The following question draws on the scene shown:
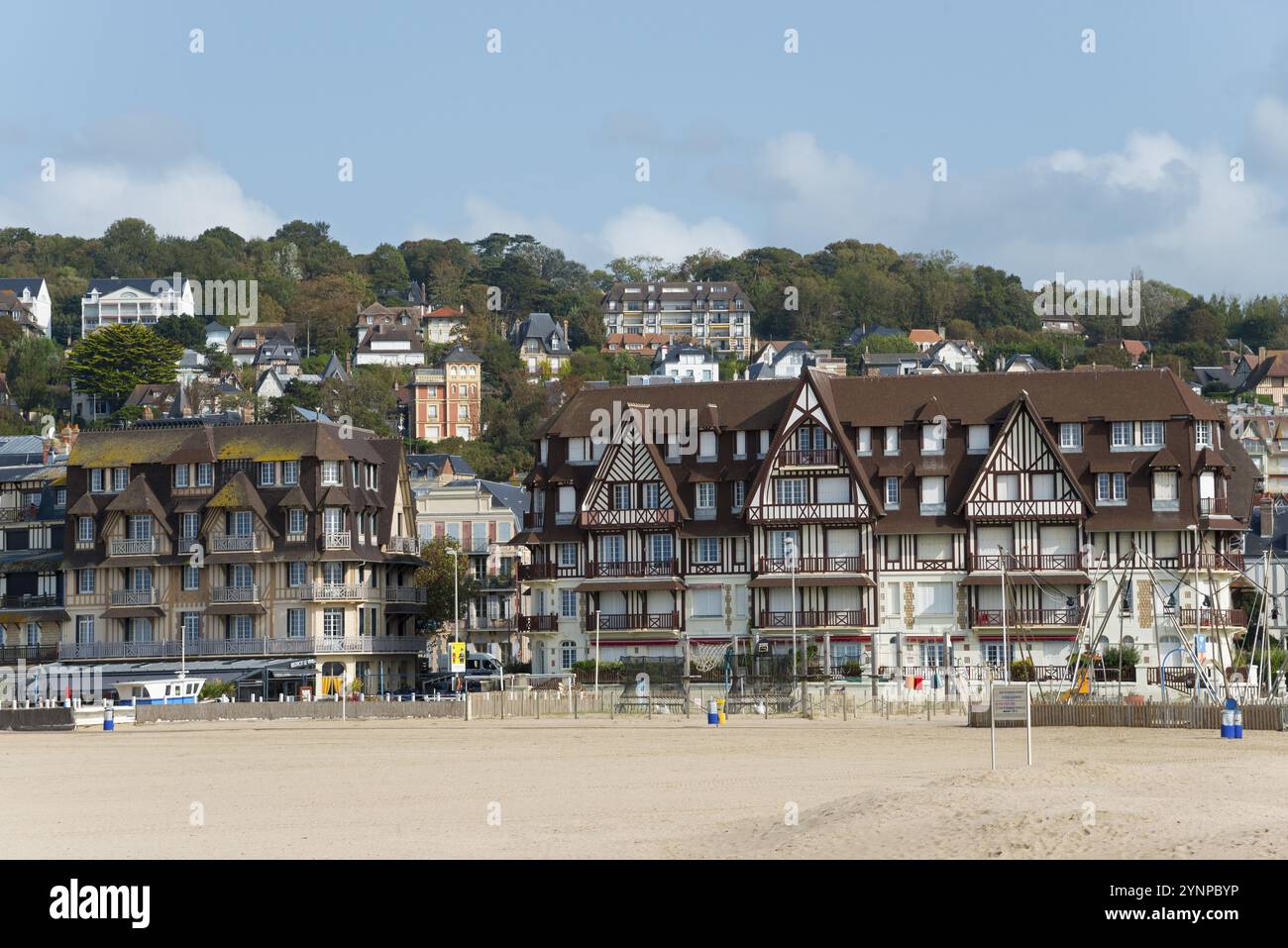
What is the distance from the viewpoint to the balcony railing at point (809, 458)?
267 ft

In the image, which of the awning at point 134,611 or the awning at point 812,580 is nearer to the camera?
the awning at point 812,580

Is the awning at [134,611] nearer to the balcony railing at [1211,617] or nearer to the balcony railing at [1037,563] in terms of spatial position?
the balcony railing at [1037,563]

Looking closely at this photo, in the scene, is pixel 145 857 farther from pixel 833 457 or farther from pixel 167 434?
pixel 167 434

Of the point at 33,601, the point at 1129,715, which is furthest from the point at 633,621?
the point at 1129,715

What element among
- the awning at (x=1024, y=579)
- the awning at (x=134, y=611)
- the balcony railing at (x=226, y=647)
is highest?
the awning at (x=1024, y=579)

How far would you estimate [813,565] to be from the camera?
81812mm

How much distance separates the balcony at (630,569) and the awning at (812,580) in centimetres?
383

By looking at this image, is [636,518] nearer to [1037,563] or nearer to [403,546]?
[403,546]

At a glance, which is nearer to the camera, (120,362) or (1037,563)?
(1037,563)

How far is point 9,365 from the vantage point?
188m

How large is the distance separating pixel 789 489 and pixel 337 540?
20289 millimetres

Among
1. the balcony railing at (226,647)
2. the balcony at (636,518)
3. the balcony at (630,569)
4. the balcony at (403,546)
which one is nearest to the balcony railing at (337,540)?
the balcony at (403,546)

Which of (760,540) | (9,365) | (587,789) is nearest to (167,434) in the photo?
(760,540)
